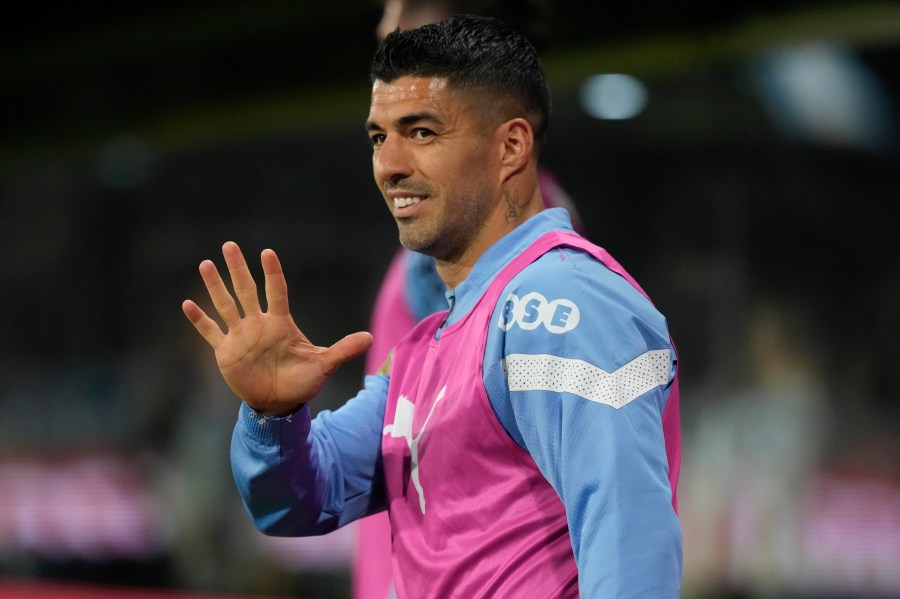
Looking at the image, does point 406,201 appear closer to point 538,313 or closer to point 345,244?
point 538,313

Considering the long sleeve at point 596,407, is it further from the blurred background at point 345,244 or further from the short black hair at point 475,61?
the blurred background at point 345,244

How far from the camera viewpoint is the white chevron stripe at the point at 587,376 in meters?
1.26

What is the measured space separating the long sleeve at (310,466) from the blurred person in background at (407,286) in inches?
16.6

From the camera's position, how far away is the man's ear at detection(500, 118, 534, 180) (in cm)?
151

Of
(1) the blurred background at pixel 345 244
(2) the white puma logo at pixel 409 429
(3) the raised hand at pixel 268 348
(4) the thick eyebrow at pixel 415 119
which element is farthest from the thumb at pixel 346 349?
(1) the blurred background at pixel 345 244

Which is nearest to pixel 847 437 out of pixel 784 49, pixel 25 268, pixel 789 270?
pixel 789 270

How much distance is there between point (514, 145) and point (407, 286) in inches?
27.0

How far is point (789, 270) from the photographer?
13.7ft

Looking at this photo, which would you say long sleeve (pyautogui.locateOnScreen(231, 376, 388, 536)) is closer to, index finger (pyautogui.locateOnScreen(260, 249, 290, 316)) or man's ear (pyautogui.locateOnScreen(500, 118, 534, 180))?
index finger (pyautogui.locateOnScreen(260, 249, 290, 316))

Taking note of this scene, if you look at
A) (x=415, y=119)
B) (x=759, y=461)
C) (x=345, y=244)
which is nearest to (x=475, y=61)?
(x=415, y=119)

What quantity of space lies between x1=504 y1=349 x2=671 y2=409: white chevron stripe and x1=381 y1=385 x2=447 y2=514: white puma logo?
0.15 meters

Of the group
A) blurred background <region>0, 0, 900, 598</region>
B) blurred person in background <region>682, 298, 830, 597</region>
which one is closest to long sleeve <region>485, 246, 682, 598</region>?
blurred background <region>0, 0, 900, 598</region>

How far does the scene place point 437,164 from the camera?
58.5 inches

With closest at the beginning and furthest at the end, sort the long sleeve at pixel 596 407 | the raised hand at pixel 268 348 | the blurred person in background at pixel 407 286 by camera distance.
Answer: the long sleeve at pixel 596 407 < the raised hand at pixel 268 348 < the blurred person in background at pixel 407 286
